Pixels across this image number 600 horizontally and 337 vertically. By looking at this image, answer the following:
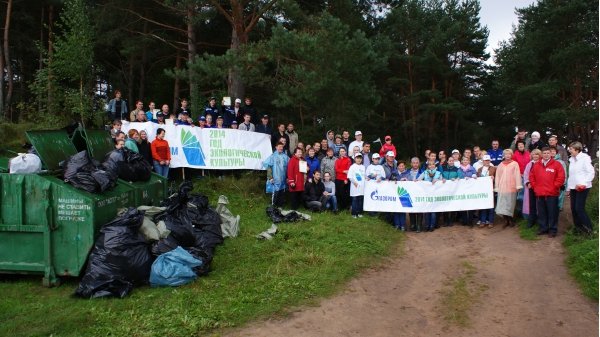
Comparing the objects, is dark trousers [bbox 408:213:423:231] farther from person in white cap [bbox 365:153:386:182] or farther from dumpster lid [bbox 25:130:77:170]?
dumpster lid [bbox 25:130:77:170]

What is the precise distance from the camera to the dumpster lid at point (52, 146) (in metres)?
7.26

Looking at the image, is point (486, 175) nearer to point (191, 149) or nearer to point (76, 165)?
point (191, 149)

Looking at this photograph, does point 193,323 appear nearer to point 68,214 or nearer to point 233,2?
point 68,214

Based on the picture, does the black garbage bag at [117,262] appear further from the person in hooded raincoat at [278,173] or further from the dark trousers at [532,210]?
the dark trousers at [532,210]

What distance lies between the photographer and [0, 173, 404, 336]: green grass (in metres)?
5.25

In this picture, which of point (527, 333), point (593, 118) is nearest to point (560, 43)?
point (593, 118)

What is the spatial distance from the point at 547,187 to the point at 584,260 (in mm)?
2122

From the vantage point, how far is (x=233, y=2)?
1481 centimetres

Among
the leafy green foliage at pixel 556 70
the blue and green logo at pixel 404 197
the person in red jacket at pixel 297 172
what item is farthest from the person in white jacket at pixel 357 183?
the leafy green foliage at pixel 556 70

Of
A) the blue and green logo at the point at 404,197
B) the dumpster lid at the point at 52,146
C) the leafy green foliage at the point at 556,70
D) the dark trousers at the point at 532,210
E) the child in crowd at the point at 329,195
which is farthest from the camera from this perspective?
the leafy green foliage at the point at 556,70

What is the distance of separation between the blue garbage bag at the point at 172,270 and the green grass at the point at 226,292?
120 mm

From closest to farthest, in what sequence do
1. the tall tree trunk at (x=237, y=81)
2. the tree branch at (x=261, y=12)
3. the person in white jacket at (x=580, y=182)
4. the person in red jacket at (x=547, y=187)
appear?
the person in white jacket at (x=580, y=182), the person in red jacket at (x=547, y=187), the tree branch at (x=261, y=12), the tall tree trunk at (x=237, y=81)

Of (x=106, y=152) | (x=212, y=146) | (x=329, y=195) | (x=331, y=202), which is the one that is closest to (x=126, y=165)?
(x=106, y=152)

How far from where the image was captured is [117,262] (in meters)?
6.35
